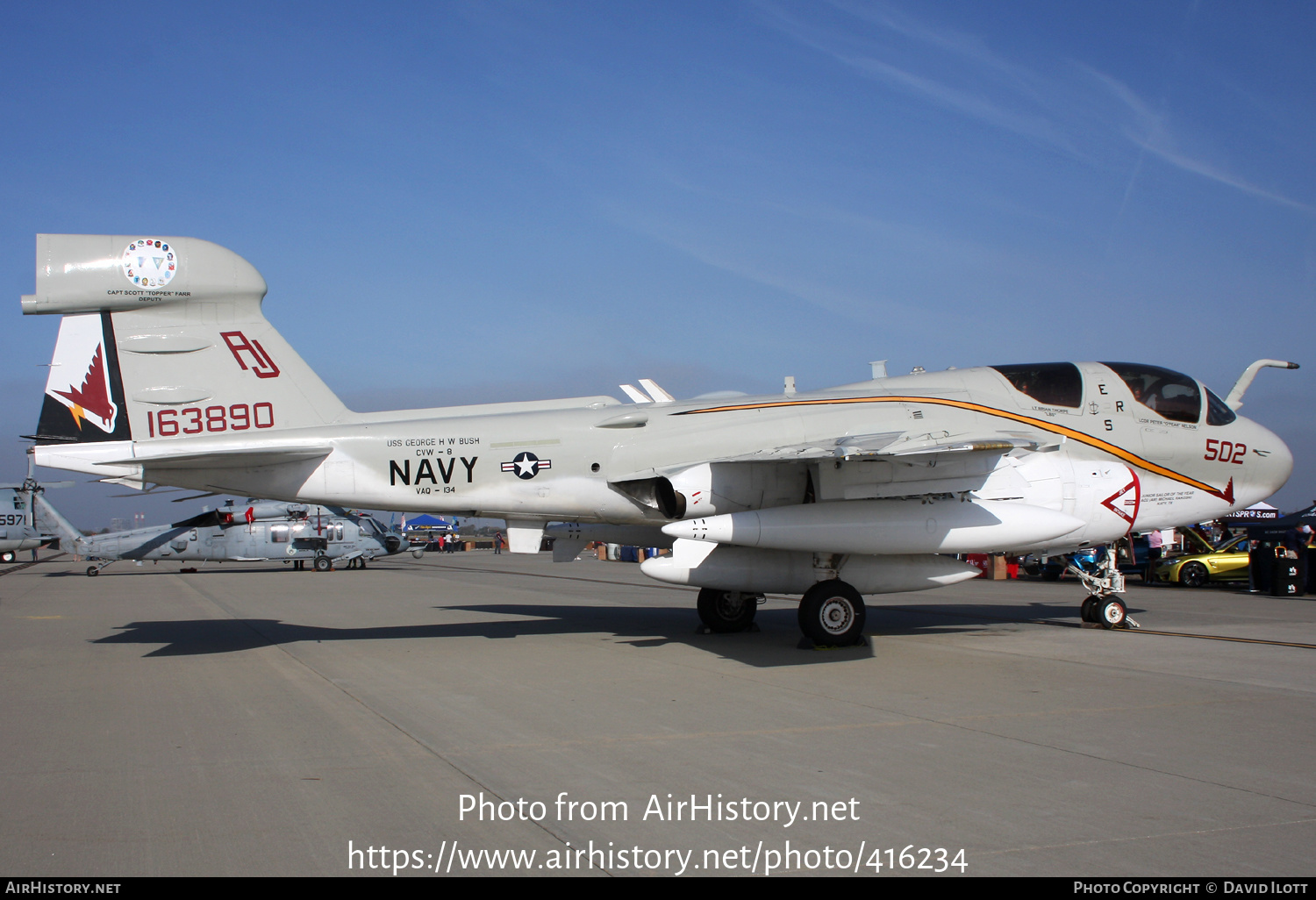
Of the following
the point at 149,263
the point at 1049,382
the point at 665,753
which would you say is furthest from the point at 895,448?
the point at 149,263

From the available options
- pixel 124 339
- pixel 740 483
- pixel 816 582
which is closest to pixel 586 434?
pixel 740 483

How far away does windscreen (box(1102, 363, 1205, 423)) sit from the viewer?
37.6 feet

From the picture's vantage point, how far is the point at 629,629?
12.8 metres

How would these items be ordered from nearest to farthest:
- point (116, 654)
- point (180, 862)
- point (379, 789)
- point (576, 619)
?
point (180, 862), point (379, 789), point (116, 654), point (576, 619)

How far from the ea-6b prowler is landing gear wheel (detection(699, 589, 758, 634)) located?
Result: 135 cm

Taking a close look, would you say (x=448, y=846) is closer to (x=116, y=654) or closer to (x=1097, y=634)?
(x=116, y=654)

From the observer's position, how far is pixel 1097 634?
1148 cm

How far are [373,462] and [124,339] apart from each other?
9.83ft

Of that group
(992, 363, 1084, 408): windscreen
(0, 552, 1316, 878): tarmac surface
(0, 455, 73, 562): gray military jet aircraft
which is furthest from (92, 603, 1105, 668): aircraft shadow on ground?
(0, 455, 73, 562): gray military jet aircraft

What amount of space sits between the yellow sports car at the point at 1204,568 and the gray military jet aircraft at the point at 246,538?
2754cm

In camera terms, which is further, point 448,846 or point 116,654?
point 116,654

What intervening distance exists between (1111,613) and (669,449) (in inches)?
252

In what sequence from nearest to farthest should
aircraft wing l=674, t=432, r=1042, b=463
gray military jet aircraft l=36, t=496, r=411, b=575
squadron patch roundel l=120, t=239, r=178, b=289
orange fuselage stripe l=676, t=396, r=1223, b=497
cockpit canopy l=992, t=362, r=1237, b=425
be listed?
1. aircraft wing l=674, t=432, r=1042, b=463
2. squadron patch roundel l=120, t=239, r=178, b=289
3. orange fuselage stripe l=676, t=396, r=1223, b=497
4. cockpit canopy l=992, t=362, r=1237, b=425
5. gray military jet aircraft l=36, t=496, r=411, b=575

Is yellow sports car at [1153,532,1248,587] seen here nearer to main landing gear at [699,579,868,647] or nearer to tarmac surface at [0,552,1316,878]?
tarmac surface at [0,552,1316,878]
